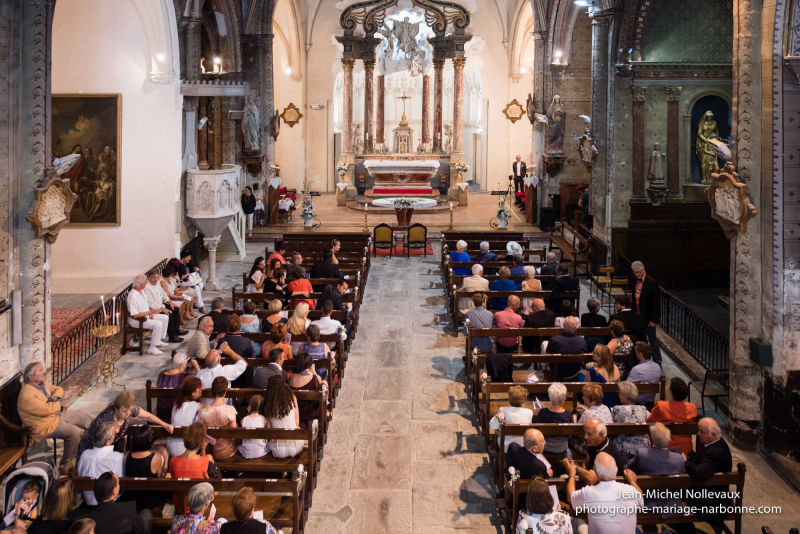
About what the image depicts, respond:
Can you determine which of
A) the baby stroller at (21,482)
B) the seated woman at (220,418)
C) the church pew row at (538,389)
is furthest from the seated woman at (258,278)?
the baby stroller at (21,482)

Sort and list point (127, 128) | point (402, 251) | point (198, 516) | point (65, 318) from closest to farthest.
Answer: point (198, 516) → point (65, 318) → point (127, 128) → point (402, 251)

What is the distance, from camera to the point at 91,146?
15.1 m

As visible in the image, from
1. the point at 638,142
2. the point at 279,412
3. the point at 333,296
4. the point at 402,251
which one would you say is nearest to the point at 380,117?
the point at 402,251

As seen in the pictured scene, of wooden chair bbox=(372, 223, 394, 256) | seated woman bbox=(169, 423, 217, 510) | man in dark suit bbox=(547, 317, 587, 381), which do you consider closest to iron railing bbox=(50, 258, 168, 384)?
seated woman bbox=(169, 423, 217, 510)

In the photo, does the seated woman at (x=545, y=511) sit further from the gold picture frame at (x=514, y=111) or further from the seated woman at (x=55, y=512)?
the gold picture frame at (x=514, y=111)

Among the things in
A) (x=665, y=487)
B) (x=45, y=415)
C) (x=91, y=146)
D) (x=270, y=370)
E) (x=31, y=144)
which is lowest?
(x=665, y=487)

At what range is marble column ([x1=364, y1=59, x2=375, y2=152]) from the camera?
29.3m

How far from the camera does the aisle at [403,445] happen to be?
7.29 m

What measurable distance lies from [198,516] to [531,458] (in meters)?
2.71

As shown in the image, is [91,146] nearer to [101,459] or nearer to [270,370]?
[270,370]

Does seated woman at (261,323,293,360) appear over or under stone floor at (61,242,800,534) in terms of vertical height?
over

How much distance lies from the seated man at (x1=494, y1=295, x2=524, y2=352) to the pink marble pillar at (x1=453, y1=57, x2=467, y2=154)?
767 inches

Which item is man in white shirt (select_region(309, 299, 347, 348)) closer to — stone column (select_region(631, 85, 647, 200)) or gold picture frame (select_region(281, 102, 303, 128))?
stone column (select_region(631, 85, 647, 200))

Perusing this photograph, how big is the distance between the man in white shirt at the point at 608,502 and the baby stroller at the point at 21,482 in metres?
4.07
